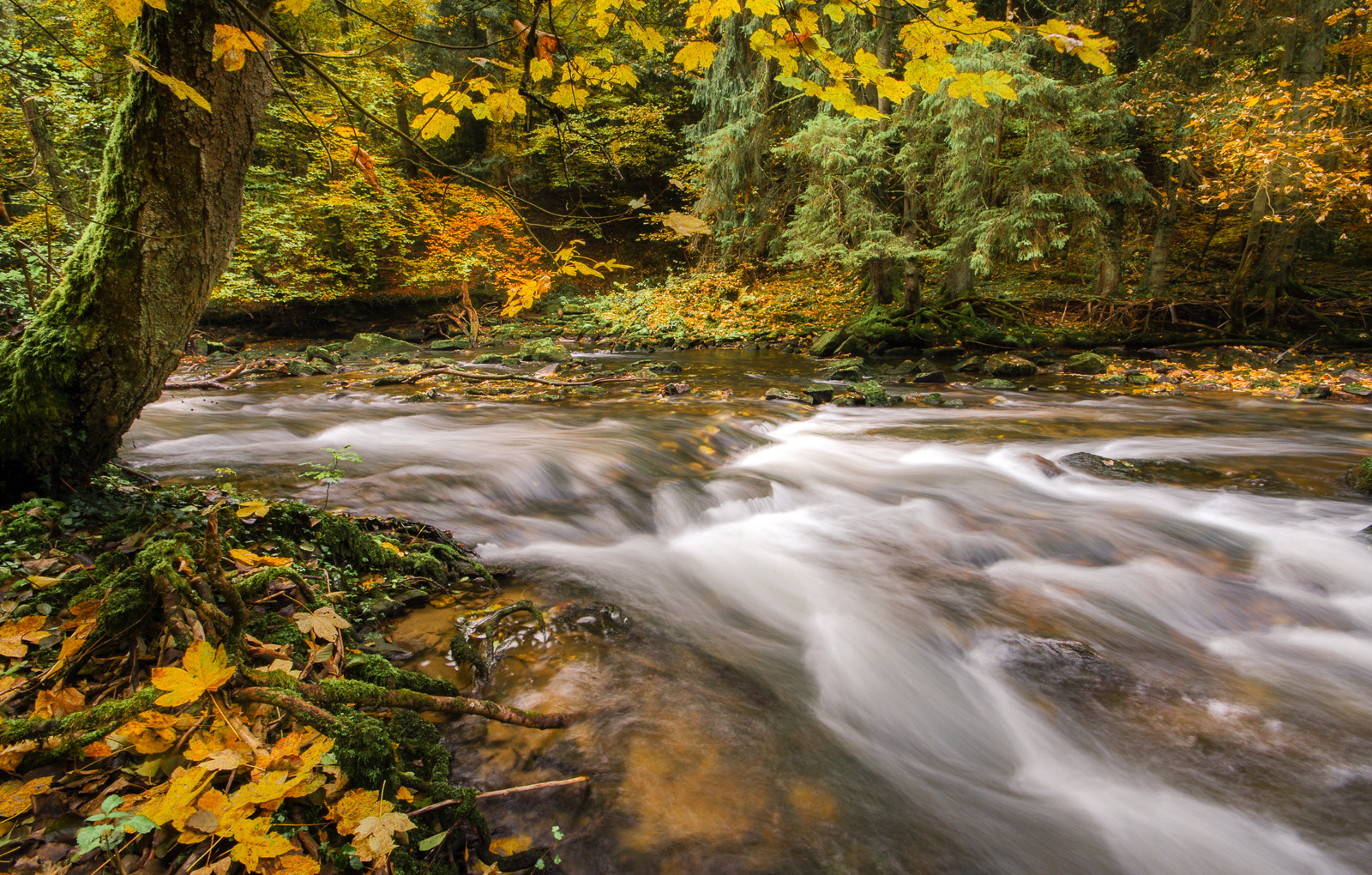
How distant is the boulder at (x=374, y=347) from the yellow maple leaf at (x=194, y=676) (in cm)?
1377

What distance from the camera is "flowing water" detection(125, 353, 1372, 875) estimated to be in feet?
6.32

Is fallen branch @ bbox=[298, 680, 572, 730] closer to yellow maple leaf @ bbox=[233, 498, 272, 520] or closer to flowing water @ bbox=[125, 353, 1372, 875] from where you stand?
flowing water @ bbox=[125, 353, 1372, 875]

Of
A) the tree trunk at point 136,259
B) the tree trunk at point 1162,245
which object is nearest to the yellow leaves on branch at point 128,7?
the tree trunk at point 136,259

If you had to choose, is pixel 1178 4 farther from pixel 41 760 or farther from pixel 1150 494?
Result: pixel 41 760

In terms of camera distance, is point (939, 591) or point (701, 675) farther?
point (939, 591)

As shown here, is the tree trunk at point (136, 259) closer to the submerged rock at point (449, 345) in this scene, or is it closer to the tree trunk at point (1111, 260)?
the submerged rock at point (449, 345)

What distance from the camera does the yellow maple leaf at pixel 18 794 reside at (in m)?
1.25

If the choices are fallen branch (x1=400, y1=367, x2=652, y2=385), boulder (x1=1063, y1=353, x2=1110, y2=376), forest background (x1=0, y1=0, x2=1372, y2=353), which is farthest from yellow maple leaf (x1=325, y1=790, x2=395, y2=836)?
boulder (x1=1063, y1=353, x2=1110, y2=376)

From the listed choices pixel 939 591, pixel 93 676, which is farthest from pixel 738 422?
pixel 93 676

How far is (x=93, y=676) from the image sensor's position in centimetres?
166

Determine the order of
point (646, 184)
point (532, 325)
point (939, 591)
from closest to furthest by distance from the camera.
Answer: point (939, 591), point (532, 325), point (646, 184)

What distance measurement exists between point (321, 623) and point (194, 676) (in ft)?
1.55

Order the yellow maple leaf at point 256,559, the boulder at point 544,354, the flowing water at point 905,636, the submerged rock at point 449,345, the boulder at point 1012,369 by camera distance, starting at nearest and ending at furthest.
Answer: the flowing water at point 905,636 < the yellow maple leaf at point 256,559 < the boulder at point 1012,369 < the boulder at point 544,354 < the submerged rock at point 449,345

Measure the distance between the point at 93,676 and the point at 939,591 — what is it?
380 centimetres
